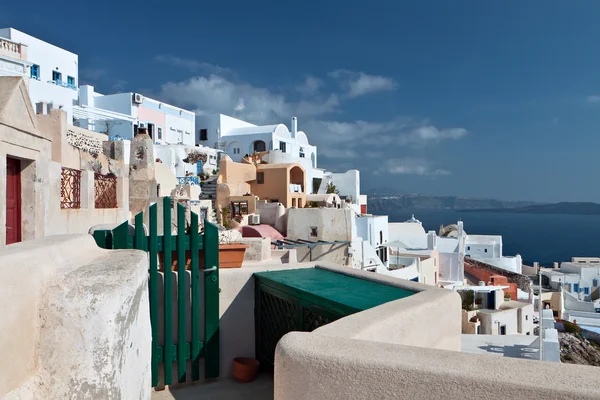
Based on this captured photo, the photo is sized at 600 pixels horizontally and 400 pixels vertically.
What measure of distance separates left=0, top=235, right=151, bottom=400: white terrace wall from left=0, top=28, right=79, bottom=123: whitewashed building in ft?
81.2

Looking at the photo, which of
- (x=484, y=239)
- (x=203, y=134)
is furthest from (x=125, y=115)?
(x=484, y=239)

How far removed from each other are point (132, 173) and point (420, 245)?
30974 mm

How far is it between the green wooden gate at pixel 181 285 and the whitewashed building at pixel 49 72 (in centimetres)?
2298

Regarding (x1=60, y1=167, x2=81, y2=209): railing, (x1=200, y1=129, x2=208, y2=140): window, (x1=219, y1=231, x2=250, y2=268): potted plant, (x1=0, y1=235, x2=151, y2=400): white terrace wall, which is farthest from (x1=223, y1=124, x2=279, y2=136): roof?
(x1=0, y1=235, x2=151, y2=400): white terrace wall

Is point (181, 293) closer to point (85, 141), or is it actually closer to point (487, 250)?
point (85, 141)

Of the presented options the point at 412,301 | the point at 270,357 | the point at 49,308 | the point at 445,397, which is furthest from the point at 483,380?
the point at 270,357

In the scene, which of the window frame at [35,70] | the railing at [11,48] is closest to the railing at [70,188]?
the railing at [11,48]

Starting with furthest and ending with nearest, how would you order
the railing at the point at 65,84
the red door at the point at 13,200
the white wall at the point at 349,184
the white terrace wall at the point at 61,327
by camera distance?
1. the white wall at the point at 349,184
2. the railing at the point at 65,84
3. the red door at the point at 13,200
4. the white terrace wall at the point at 61,327

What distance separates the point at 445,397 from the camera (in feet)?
5.92

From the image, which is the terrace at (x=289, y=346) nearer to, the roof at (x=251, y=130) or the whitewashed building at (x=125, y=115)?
the whitewashed building at (x=125, y=115)

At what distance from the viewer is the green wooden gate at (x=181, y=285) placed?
440cm

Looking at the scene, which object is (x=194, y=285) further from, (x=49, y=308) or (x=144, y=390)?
(x=49, y=308)

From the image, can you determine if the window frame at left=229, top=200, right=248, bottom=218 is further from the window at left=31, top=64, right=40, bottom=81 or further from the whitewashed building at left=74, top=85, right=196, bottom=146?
the window at left=31, top=64, right=40, bottom=81

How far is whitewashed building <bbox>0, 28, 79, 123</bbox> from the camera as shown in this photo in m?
26.0
